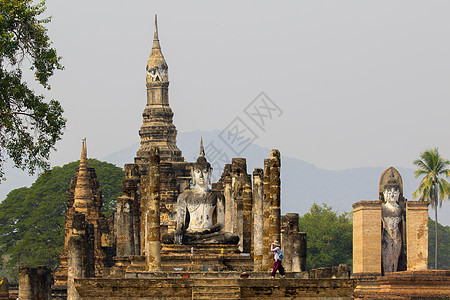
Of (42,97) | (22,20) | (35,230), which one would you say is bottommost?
(35,230)

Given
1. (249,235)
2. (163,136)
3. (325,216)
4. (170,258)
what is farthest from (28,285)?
(325,216)

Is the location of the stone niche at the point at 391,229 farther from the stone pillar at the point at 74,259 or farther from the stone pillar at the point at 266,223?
the stone pillar at the point at 74,259

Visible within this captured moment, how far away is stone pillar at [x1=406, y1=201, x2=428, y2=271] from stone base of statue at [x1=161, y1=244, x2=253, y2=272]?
827cm

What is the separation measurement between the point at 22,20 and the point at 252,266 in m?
10.6

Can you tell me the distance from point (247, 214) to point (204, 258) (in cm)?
428

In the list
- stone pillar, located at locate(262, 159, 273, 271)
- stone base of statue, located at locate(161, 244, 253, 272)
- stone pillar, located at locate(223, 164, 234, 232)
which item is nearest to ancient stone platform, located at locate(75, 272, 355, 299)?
stone pillar, located at locate(262, 159, 273, 271)

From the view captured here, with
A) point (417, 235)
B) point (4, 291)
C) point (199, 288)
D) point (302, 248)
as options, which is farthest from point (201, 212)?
point (199, 288)

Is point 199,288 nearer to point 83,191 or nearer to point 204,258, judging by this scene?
point 204,258

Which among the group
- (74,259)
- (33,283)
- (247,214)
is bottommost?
(33,283)

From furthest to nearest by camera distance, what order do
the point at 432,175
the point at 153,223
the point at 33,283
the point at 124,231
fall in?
the point at 432,175 < the point at 124,231 < the point at 33,283 < the point at 153,223

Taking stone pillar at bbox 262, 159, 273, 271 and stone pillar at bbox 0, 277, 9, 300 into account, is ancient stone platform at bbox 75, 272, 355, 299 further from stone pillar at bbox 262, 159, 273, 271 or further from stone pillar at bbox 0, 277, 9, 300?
stone pillar at bbox 0, 277, 9, 300

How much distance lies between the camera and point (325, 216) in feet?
277

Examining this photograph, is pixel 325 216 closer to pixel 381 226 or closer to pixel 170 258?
pixel 381 226

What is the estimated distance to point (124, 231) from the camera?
36.5 metres
